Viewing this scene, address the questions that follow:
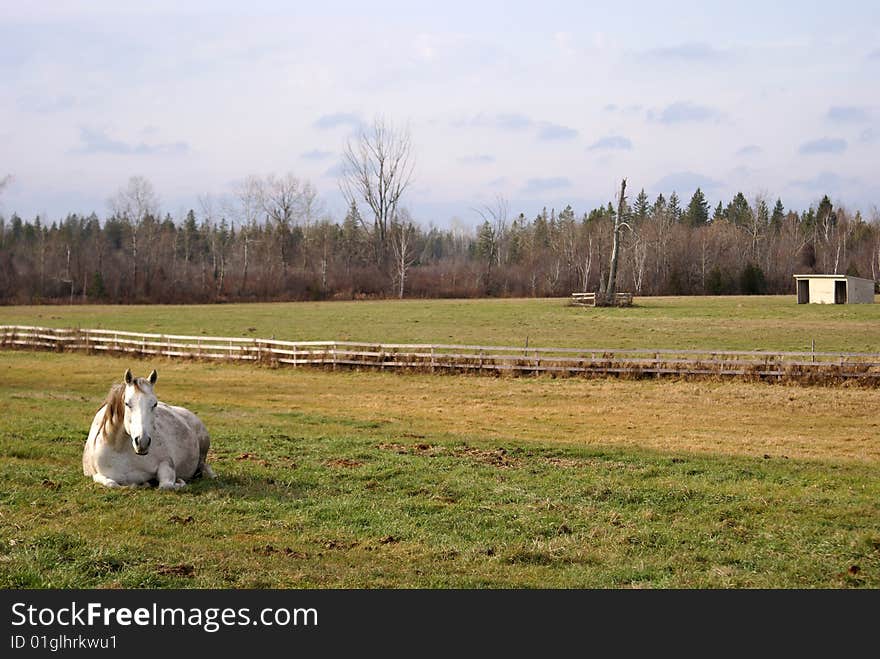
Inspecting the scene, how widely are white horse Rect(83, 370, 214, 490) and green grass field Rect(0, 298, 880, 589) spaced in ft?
1.05

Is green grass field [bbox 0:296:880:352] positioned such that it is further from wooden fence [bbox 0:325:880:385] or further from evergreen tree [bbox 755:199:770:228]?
evergreen tree [bbox 755:199:770:228]

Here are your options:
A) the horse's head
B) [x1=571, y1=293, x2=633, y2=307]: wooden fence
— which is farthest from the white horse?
[x1=571, y1=293, x2=633, y2=307]: wooden fence

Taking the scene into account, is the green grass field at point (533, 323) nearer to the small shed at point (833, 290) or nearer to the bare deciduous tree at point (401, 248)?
the small shed at point (833, 290)

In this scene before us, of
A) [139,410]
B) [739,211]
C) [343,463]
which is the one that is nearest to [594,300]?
[343,463]

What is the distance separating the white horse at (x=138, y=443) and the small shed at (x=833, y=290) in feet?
196

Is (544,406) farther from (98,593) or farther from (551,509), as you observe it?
(98,593)

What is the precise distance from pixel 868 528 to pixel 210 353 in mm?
29130

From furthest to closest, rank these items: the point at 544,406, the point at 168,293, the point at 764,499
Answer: the point at 168,293, the point at 544,406, the point at 764,499

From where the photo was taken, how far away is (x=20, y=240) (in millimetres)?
120875

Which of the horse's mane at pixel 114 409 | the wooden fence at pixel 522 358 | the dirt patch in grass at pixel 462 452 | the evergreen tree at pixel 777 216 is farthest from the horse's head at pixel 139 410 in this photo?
the evergreen tree at pixel 777 216

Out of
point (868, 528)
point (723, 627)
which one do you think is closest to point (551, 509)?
point (868, 528)

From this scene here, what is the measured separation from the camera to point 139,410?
28.6 ft

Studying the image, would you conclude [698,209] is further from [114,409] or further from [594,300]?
[114,409]

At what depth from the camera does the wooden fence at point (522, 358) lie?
26219mm
